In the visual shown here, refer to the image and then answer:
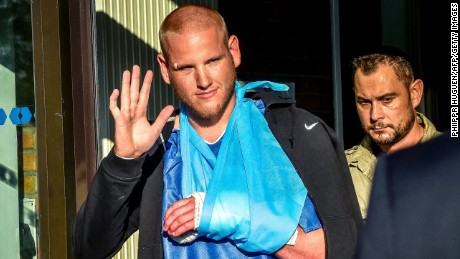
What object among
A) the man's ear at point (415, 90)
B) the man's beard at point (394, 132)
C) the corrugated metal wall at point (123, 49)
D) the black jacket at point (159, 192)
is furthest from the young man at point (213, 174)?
the corrugated metal wall at point (123, 49)

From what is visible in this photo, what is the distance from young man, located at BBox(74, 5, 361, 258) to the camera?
2.44 m

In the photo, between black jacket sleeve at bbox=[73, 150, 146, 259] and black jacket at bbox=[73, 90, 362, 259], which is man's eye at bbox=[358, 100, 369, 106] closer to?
black jacket at bbox=[73, 90, 362, 259]

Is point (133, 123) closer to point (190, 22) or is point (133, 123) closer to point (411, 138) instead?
point (190, 22)

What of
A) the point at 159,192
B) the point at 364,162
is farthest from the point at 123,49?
the point at 159,192

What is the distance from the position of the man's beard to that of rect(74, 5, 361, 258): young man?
0.65 metres

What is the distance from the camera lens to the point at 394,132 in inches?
128

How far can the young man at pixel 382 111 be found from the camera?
10.7 ft

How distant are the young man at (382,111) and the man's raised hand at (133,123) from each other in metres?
1.04

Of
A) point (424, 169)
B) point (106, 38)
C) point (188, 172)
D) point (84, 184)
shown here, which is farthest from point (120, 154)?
point (424, 169)

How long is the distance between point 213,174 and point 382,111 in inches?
39.9

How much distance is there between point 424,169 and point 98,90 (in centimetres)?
305

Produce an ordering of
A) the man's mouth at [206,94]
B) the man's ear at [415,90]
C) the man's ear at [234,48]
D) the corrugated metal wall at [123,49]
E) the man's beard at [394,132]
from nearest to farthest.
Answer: the man's mouth at [206,94], the man's ear at [234,48], the man's beard at [394,132], the man's ear at [415,90], the corrugated metal wall at [123,49]

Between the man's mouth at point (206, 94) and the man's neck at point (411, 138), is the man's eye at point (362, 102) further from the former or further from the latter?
the man's mouth at point (206, 94)

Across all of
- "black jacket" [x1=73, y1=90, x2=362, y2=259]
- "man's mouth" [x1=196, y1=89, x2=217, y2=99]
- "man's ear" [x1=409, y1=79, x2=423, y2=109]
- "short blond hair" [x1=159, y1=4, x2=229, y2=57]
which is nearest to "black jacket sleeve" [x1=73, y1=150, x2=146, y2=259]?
"black jacket" [x1=73, y1=90, x2=362, y2=259]
